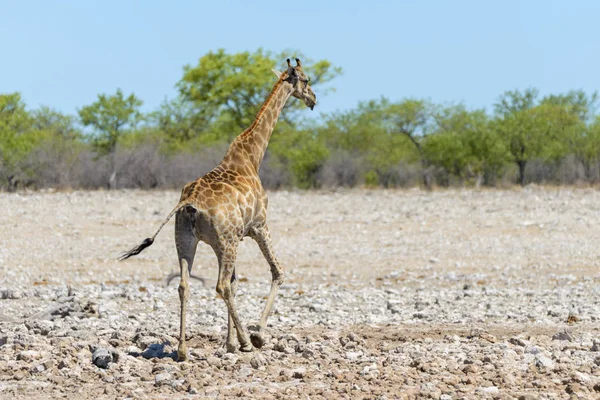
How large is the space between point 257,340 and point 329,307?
3768 millimetres

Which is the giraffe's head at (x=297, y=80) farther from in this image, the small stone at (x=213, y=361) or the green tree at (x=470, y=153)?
the green tree at (x=470, y=153)

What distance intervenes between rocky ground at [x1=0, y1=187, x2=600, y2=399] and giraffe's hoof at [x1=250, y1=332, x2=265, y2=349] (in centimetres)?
5

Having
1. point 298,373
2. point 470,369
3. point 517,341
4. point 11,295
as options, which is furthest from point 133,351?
point 11,295

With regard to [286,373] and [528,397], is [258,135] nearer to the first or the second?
[286,373]

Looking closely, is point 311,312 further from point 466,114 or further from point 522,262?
point 466,114

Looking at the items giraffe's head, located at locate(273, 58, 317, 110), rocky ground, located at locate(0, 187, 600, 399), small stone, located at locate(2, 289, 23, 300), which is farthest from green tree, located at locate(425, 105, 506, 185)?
giraffe's head, located at locate(273, 58, 317, 110)

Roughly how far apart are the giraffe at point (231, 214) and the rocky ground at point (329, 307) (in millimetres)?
404

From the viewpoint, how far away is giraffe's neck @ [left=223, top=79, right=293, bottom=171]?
9.09m

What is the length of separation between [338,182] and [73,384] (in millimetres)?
37743

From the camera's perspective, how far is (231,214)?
27.0 feet

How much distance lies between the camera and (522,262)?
61.5 feet

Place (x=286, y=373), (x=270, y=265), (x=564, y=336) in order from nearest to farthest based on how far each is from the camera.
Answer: (x=286, y=373) → (x=270, y=265) → (x=564, y=336)

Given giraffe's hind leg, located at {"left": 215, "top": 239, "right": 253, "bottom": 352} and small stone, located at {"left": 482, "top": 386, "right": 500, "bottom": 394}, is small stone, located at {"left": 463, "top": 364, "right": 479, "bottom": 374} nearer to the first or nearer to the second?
small stone, located at {"left": 482, "top": 386, "right": 500, "bottom": 394}

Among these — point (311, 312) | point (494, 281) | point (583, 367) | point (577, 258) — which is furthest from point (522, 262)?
point (583, 367)
